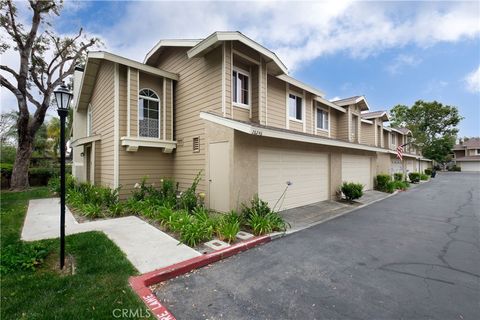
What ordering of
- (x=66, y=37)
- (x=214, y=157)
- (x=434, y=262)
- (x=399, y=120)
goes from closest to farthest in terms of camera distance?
(x=434, y=262) → (x=214, y=157) → (x=66, y=37) → (x=399, y=120)

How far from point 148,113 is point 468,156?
6450cm

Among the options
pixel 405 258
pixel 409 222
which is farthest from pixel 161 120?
pixel 409 222

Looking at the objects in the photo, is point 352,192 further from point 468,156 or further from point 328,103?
point 468,156

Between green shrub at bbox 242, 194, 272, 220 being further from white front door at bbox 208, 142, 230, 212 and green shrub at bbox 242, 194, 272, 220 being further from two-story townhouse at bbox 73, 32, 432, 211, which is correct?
white front door at bbox 208, 142, 230, 212

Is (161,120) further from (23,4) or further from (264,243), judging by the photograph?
(23,4)

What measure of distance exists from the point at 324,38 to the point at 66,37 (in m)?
17.2

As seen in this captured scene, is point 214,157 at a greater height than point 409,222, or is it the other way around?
point 214,157

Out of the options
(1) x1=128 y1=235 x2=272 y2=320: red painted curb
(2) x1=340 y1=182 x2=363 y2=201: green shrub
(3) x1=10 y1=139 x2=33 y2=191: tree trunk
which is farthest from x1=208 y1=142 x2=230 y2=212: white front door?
(3) x1=10 y1=139 x2=33 y2=191: tree trunk

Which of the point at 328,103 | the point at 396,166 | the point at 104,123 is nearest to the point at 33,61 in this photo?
the point at 104,123

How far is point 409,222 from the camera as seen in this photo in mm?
7832

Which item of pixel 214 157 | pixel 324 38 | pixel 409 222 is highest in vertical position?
pixel 324 38

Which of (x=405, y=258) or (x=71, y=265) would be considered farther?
(x=405, y=258)

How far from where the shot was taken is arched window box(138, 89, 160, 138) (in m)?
9.41

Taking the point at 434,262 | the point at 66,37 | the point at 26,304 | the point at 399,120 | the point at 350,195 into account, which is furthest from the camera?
the point at 399,120
